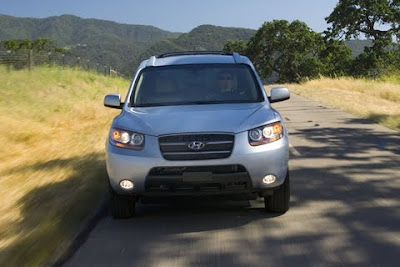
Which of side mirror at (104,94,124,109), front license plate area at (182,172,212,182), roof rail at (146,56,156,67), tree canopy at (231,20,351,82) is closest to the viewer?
front license plate area at (182,172,212,182)

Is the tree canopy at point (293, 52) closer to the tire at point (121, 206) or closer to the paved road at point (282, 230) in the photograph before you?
the paved road at point (282, 230)

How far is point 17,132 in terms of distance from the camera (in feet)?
41.8

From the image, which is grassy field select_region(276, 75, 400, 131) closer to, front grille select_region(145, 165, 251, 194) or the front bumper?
the front bumper

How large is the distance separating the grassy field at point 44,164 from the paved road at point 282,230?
0.48 meters

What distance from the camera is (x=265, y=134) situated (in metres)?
5.51

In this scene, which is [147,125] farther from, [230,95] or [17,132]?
[17,132]

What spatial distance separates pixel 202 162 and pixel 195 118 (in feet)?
1.64

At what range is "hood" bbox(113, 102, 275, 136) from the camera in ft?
17.7

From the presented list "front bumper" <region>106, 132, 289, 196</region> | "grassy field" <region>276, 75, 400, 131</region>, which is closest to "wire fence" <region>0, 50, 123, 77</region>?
"grassy field" <region>276, 75, 400, 131</region>

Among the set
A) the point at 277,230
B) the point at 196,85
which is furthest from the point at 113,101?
the point at 277,230

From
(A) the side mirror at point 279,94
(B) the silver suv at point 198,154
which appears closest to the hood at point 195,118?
(B) the silver suv at point 198,154

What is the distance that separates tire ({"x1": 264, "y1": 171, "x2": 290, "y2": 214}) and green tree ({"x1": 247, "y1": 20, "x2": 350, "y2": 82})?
201ft

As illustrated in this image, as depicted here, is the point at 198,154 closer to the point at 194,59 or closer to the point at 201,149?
the point at 201,149

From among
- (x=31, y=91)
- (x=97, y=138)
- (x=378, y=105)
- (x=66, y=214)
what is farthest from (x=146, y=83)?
(x=378, y=105)
